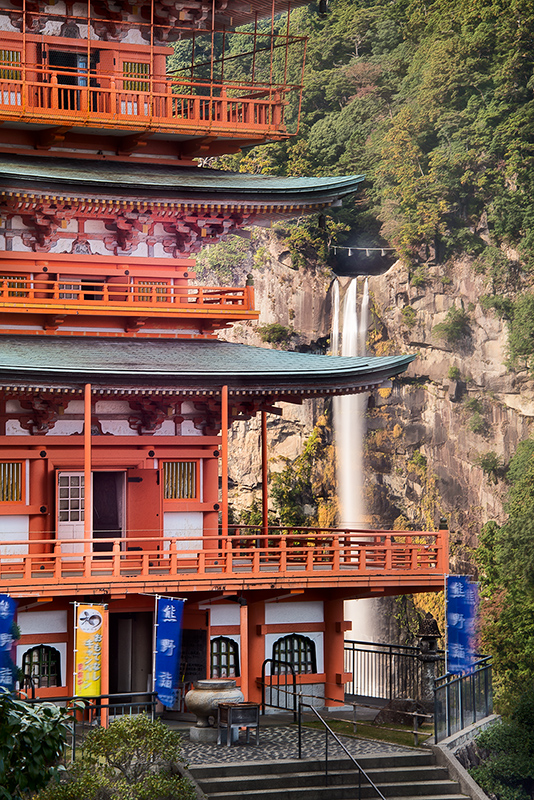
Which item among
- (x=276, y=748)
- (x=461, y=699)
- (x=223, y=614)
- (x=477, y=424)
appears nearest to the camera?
(x=276, y=748)

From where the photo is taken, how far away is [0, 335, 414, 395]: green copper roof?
26375 millimetres

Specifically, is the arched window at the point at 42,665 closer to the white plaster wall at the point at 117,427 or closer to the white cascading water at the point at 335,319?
the white plaster wall at the point at 117,427

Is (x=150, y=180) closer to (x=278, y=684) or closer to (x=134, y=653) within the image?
(x=134, y=653)

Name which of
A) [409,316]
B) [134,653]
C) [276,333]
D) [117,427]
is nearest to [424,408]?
[409,316]

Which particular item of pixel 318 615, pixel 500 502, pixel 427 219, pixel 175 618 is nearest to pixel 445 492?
pixel 500 502

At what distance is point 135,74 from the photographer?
3189cm

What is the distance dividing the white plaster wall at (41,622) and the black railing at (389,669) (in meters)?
7.58

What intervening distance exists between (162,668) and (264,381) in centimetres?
714

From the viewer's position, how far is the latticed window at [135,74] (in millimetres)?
31859

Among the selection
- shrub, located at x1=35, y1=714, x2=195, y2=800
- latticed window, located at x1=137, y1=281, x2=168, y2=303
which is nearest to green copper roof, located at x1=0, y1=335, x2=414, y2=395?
latticed window, located at x1=137, y1=281, x2=168, y2=303

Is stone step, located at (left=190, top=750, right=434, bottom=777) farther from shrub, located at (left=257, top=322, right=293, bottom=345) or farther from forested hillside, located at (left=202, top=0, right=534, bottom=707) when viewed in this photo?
shrub, located at (left=257, top=322, right=293, bottom=345)

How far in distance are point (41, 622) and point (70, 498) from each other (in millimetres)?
3497

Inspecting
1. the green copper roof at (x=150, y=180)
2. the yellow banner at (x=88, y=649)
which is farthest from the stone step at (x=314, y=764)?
the green copper roof at (x=150, y=180)

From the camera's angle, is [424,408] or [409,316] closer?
[424,408]
